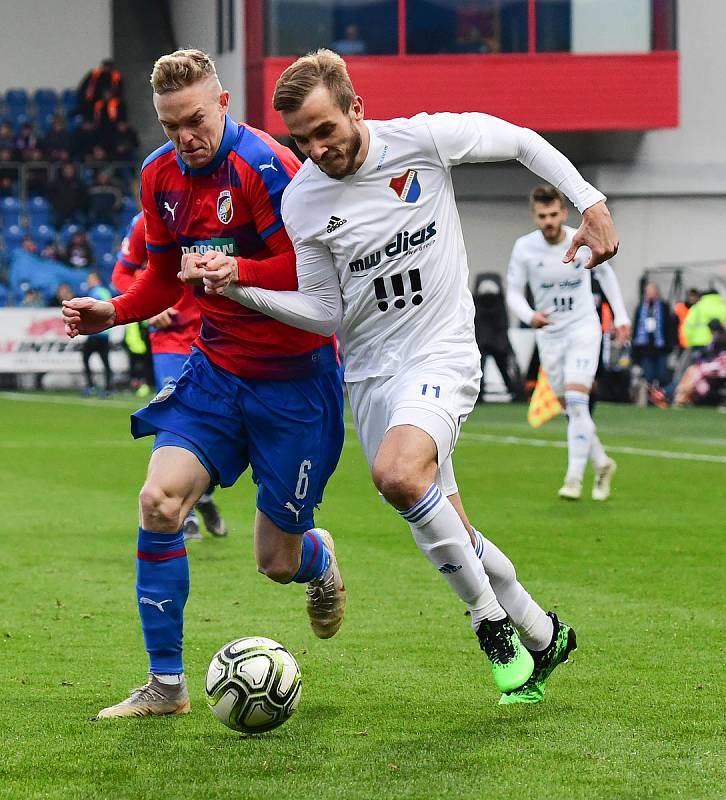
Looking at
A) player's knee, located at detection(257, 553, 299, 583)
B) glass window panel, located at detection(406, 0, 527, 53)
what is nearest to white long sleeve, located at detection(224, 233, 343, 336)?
player's knee, located at detection(257, 553, 299, 583)

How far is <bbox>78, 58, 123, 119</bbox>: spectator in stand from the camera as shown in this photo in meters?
31.6

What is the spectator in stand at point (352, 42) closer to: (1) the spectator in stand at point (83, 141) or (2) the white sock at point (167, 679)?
(1) the spectator in stand at point (83, 141)

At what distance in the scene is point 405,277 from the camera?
16.3ft

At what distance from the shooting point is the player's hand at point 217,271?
15.6ft

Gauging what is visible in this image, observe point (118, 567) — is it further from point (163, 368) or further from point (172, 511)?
point (172, 511)

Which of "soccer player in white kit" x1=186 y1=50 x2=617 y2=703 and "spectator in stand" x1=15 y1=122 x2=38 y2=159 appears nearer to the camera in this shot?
"soccer player in white kit" x1=186 y1=50 x2=617 y2=703

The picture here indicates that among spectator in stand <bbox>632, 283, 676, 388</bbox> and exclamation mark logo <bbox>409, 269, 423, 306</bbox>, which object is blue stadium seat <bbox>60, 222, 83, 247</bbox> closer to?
spectator in stand <bbox>632, 283, 676, 388</bbox>

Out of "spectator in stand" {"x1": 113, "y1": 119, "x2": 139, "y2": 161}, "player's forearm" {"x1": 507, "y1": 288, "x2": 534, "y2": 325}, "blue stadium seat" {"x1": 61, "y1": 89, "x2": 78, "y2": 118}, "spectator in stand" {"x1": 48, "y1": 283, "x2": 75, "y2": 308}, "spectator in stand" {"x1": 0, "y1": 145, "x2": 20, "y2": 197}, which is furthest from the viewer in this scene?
"blue stadium seat" {"x1": 61, "y1": 89, "x2": 78, "y2": 118}

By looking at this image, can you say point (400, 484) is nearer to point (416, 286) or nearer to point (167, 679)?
point (416, 286)

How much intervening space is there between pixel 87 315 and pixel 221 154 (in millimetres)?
742

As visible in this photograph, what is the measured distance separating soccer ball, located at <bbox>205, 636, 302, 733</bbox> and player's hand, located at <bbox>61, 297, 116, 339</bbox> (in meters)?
1.30

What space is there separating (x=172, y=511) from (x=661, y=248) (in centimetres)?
2388

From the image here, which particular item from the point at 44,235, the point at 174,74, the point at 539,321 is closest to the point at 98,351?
the point at 44,235

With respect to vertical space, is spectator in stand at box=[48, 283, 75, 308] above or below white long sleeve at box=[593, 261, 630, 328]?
below
